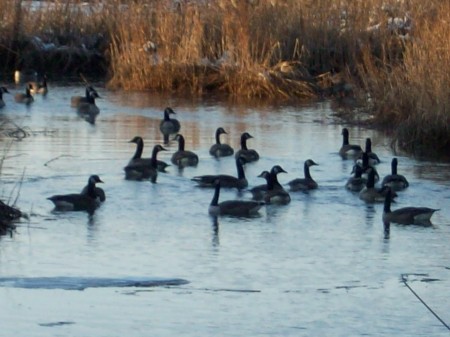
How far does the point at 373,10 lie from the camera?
1027 inches

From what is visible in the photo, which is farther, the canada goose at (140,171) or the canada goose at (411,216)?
the canada goose at (140,171)

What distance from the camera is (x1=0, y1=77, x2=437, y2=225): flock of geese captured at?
44.0 ft

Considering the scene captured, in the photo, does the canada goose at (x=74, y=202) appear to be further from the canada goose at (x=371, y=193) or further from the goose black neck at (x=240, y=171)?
the canada goose at (x=371, y=193)

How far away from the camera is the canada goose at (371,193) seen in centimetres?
1440

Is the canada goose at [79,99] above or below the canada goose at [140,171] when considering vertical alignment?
above

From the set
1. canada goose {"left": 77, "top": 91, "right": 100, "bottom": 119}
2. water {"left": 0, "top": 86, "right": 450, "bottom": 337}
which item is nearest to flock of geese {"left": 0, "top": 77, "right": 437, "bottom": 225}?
water {"left": 0, "top": 86, "right": 450, "bottom": 337}

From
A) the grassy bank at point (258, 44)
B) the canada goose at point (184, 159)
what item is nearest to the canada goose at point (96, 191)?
the canada goose at point (184, 159)

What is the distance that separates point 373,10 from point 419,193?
38.2 feet

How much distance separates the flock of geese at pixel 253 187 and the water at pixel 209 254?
0.45 feet

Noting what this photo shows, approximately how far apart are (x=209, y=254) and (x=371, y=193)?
3572mm

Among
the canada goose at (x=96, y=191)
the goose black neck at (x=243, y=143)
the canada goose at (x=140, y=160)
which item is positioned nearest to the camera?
the canada goose at (x=96, y=191)

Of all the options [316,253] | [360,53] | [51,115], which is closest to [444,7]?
[360,53]

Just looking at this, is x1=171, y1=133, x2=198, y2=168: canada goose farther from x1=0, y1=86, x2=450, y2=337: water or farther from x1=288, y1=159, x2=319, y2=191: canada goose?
x1=288, y1=159, x2=319, y2=191: canada goose

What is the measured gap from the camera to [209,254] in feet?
37.5
